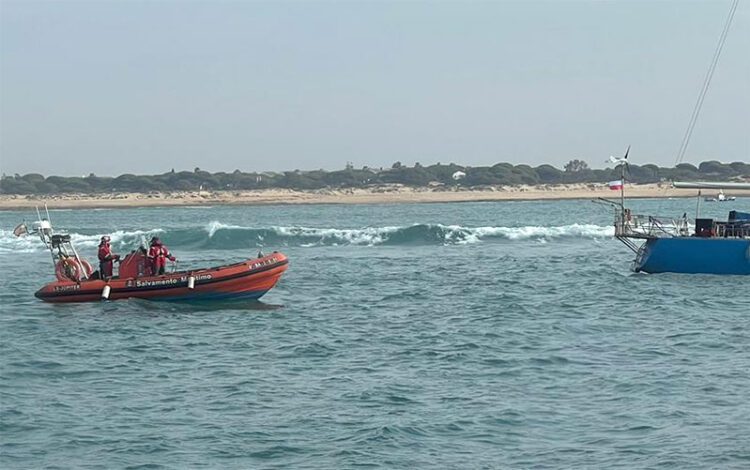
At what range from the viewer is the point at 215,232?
173ft

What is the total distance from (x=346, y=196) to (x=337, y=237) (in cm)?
5339

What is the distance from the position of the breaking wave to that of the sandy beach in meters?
40.0

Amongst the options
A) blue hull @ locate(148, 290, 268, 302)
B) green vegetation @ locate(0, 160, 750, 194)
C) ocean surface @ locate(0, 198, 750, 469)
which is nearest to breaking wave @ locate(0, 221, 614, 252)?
ocean surface @ locate(0, 198, 750, 469)

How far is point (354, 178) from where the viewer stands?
121812 mm

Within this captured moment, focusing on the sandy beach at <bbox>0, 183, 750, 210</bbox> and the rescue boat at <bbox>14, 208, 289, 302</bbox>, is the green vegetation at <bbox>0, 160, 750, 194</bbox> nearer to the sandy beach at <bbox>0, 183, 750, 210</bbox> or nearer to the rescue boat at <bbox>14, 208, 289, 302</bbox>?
the sandy beach at <bbox>0, 183, 750, 210</bbox>

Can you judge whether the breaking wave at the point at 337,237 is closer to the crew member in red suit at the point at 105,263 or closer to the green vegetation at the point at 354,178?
the crew member in red suit at the point at 105,263

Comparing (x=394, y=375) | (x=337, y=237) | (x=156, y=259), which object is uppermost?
(x=156, y=259)

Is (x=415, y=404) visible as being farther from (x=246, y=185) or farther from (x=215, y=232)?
(x=246, y=185)

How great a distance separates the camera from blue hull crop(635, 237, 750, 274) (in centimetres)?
2967

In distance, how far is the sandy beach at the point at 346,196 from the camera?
96562mm

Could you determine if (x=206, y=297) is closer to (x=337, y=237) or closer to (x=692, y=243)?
(x=692, y=243)

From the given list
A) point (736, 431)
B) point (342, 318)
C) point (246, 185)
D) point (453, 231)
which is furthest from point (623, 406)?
point (246, 185)

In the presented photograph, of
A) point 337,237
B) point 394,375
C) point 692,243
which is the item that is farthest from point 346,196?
point 394,375

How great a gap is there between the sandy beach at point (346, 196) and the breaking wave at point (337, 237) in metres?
40.0
